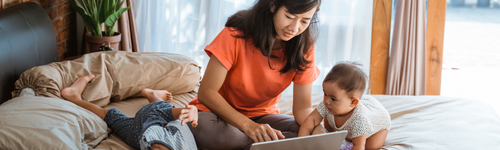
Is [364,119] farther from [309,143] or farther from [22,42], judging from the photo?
[22,42]

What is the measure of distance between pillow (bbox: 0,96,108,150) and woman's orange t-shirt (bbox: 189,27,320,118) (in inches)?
16.5

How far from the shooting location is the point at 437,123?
150cm

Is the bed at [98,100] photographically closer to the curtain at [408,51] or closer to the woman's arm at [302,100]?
the woman's arm at [302,100]

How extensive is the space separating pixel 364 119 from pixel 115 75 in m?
1.26

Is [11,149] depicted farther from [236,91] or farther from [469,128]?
[469,128]

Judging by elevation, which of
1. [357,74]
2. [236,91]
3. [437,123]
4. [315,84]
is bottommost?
[315,84]

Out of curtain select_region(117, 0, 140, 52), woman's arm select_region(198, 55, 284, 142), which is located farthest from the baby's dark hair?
curtain select_region(117, 0, 140, 52)

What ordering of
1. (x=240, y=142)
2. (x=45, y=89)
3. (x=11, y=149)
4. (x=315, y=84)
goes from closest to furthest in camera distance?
(x=11, y=149)
(x=240, y=142)
(x=45, y=89)
(x=315, y=84)

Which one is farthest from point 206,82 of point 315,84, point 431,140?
point 315,84

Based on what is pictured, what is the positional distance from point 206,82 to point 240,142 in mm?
253

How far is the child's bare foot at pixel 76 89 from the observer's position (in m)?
1.64

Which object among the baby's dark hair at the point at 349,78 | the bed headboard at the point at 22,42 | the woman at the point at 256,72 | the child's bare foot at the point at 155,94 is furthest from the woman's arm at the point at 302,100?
the bed headboard at the point at 22,42

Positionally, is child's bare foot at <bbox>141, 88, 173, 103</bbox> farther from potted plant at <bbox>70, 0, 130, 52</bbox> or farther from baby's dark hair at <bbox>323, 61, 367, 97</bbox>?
baby's dark hair at <bbox>323, 61, 367, 97</bbox>

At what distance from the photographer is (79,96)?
169 centimetres
